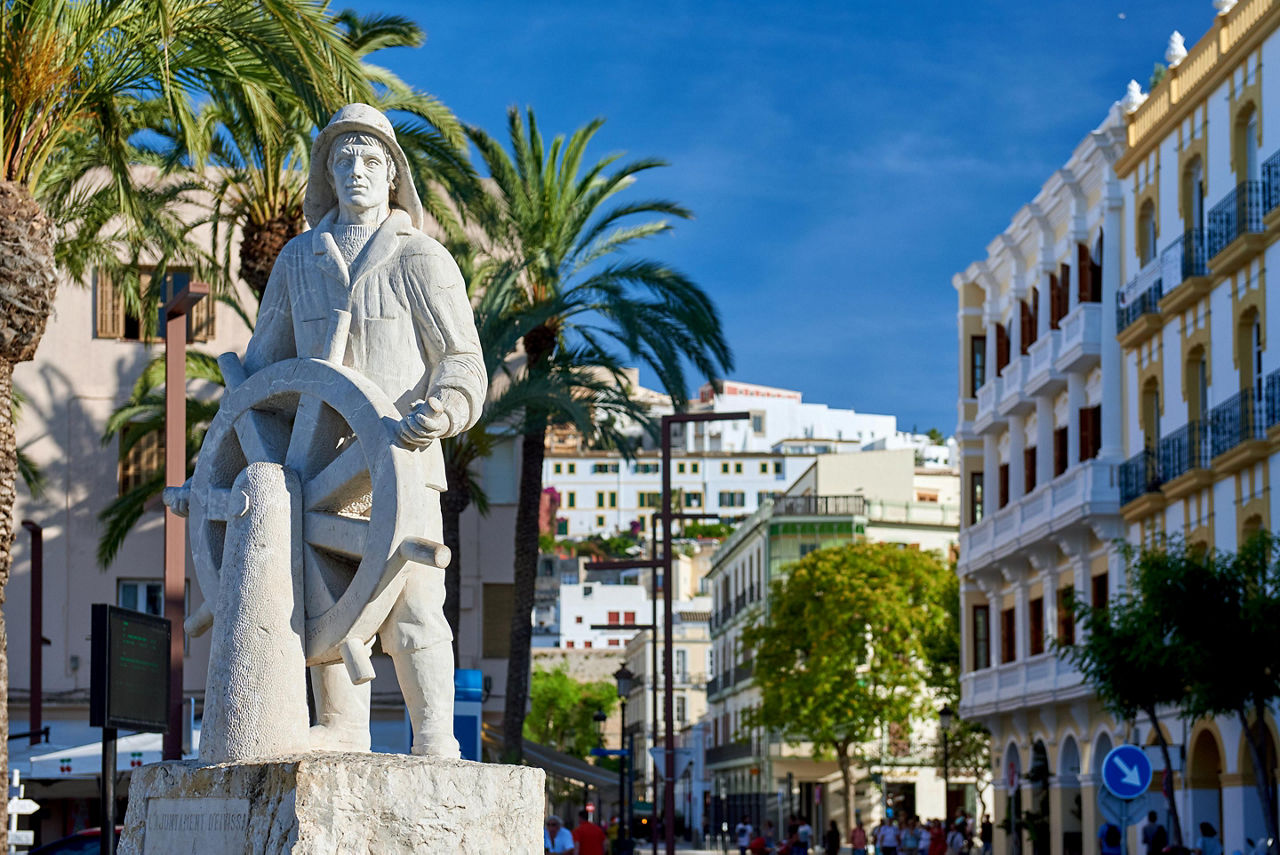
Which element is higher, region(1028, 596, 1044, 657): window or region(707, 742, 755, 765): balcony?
region(1028, 596, 1044, 657): window

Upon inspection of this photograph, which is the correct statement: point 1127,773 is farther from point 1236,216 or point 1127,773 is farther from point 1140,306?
point 1140,306

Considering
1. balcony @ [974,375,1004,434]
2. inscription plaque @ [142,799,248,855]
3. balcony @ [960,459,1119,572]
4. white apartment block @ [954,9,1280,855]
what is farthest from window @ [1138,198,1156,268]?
inscription plaque @ [142,799,248,855]

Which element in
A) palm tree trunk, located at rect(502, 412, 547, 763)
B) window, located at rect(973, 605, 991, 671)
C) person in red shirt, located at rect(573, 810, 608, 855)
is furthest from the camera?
window, located at rect(973, 605, 991, 671)

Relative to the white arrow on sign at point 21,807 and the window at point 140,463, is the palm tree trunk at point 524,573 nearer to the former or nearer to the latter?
the window at point 140,463

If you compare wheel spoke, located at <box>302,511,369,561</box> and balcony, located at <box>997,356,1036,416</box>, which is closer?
wheel spoke, located at <box>302,511,369,561</box>

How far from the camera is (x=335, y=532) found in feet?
24.0

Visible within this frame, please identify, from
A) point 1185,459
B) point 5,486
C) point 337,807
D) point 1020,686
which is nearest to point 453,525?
point 5,486

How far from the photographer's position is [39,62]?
15.3 meters

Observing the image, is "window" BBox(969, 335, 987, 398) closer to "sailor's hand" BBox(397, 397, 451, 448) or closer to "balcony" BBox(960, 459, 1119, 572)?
"balcony" BBox(960, 459, 1119, 572)

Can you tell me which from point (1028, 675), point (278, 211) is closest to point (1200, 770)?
point (1028, 675)

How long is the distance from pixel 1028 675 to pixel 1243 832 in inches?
486

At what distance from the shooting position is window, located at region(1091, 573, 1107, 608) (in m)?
39.6

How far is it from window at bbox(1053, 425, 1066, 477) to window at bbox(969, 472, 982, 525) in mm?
6883

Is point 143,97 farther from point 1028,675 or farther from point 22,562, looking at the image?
point 1028,675
